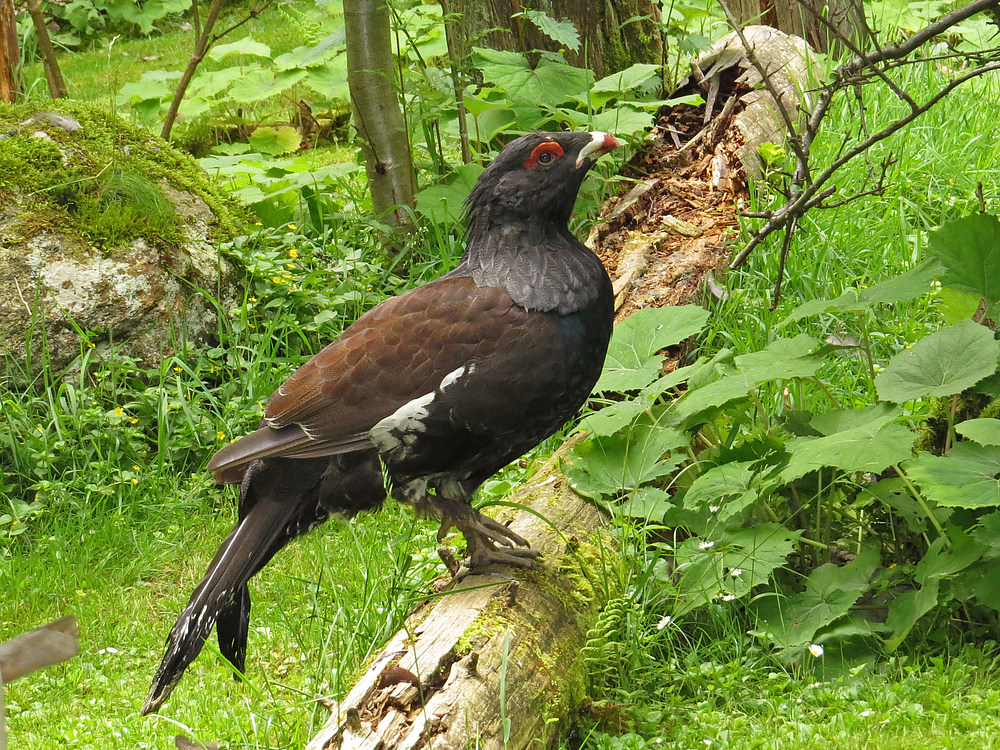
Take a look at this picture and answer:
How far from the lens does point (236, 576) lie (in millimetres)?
3268

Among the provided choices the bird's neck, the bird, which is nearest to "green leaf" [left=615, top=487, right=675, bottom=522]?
the bird

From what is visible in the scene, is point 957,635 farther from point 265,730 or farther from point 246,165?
point 246,165

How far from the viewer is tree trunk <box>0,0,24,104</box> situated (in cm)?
648

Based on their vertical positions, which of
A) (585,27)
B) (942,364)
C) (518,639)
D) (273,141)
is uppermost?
(585,27)

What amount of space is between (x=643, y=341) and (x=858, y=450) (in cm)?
112

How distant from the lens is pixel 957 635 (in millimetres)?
3219

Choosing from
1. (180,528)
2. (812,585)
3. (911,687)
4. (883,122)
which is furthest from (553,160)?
(883,122)

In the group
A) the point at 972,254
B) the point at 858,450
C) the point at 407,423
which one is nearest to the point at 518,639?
the point at 407,423

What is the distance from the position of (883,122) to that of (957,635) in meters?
4.00

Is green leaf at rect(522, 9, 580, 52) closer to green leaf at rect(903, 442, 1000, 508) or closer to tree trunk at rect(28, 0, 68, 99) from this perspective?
tree trunk at rect(28, 0, 68, 99)

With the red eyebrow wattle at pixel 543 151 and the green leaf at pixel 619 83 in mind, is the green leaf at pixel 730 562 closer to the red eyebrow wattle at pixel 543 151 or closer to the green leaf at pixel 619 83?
the red eyebrow wattle at pixel 543 151

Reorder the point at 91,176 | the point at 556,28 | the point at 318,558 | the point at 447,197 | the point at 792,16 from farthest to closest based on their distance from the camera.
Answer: the point at 792,16, the point at 447,197, the point at 556,28, the point at 91,176, the point at 318,558

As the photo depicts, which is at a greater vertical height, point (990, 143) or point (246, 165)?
point (246, 165)

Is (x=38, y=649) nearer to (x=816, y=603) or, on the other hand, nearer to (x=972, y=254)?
(x=816, y=603)
